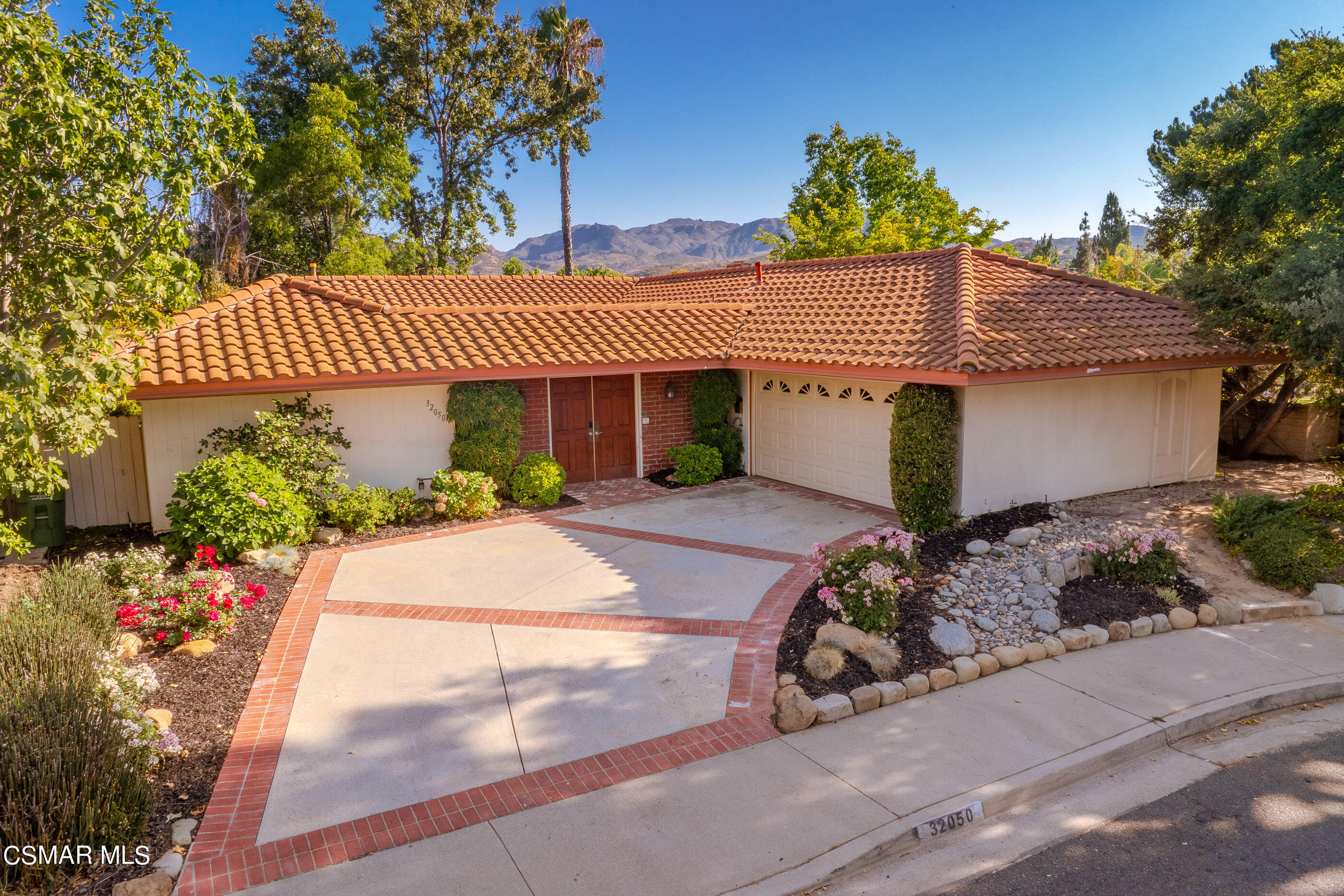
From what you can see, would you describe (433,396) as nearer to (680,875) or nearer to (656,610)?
(656,610)

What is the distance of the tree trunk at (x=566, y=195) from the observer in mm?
36000

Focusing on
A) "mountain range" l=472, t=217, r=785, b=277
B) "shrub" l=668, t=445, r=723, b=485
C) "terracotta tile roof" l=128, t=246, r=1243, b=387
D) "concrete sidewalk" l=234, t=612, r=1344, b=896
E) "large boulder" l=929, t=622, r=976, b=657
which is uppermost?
"mountain range" l=472, t=217, r=785, b=277

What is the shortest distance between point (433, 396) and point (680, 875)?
34.0ft

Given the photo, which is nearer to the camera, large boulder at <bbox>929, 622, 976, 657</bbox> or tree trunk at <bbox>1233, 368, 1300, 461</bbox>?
large boulder at <bbox>929, 622, 976, 657</bbox>

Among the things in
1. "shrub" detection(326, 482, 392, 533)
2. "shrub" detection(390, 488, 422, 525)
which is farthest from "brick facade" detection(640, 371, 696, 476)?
"shrub" detection(326, 482, 392, 533)

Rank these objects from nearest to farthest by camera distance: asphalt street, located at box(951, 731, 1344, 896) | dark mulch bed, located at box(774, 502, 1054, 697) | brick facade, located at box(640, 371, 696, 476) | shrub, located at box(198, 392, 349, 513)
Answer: asphalt street, located at box(951, 731, 1344, 896) < dark mulch bed, located at box(774, 502, 1054, 697) < shrub, located at box(198, 392, 349, 513) < brick facade, located at box(640, 371, 696, 476)

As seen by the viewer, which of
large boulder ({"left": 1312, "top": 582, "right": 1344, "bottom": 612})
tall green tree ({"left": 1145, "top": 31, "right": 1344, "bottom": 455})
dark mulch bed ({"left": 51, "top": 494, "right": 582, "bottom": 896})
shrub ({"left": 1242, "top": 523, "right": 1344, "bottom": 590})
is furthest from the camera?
tall green tree ({"left": 1145, "top": 31, "right": 1344, "bottom": 455})

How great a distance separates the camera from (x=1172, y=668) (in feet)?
24.1

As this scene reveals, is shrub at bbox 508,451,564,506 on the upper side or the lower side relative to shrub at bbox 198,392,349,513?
lower

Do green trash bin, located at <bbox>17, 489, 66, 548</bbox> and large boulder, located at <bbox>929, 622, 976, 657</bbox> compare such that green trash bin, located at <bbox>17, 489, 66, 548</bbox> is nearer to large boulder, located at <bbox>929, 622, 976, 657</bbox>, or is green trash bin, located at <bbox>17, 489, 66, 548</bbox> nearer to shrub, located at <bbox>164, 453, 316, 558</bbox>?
shrub, located at <bbox>164, 453, 316, 558</bbox>

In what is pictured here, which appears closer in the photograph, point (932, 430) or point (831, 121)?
point (932, 430)

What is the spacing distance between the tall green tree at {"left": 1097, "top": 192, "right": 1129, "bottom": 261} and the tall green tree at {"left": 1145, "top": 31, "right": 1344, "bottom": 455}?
198 ft

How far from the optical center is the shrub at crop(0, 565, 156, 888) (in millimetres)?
4438

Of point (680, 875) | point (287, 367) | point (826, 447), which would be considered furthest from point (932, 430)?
point (287, 367)
